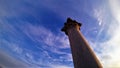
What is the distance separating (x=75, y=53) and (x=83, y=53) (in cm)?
88

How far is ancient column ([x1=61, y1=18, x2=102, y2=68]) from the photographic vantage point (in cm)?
1023

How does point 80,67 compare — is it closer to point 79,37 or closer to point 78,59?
point 78,59

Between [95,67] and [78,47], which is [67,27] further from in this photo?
[95,67]

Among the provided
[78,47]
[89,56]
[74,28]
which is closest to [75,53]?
[78,47]

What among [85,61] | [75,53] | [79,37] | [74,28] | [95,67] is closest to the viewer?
[95,67]

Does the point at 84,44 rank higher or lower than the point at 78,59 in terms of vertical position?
higher

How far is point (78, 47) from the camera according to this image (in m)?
11.9

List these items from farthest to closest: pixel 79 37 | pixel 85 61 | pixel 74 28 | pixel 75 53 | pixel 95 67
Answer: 1. pixel 74 28
2. pixel 79 37
3. pixel 75 53
4. pixel 85 61
5. pixel 95 67

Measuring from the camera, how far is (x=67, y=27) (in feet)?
48.9

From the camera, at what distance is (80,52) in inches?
446

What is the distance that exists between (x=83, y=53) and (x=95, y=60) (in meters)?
1.21

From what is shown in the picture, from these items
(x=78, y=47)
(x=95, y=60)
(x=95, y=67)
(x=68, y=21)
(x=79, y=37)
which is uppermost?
(x=68, y=21)

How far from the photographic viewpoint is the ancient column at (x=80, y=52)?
33.6ft

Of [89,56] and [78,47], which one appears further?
[78,47]
